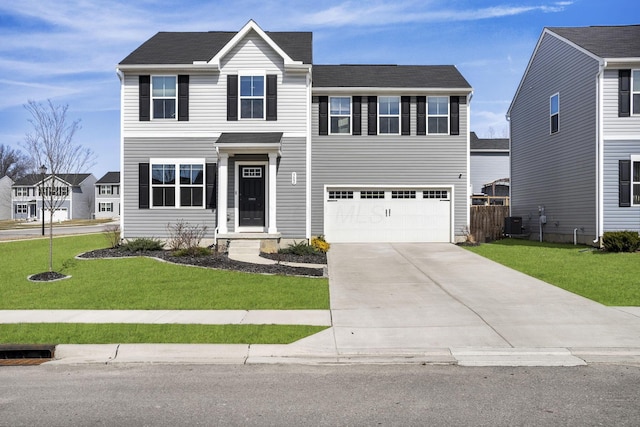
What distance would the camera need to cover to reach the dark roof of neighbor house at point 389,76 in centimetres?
2166

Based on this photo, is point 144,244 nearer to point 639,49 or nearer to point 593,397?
point 593,397

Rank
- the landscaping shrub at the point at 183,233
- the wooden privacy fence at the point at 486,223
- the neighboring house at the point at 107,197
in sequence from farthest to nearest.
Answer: the neighboring house at the point at 107,197 < the wooden privacy fence at the point at 486,223 < the landscaping shrub at the point at 183,233

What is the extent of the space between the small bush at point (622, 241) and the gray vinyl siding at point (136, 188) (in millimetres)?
13713

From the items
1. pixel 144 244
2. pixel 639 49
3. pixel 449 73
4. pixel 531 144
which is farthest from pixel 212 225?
pixel 639 49

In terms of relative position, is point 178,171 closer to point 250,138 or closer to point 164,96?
point 164,96

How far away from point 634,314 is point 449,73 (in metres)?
15.8

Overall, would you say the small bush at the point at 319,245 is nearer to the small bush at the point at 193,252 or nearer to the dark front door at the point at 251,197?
the dark front door at the point at 251,197

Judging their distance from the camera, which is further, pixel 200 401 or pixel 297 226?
pixel 297 226


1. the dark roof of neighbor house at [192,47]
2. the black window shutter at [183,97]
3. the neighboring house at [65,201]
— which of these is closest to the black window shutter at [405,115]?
the dark roof of neighbor house at [192,47]

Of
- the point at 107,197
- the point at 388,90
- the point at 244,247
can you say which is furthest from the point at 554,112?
the point at 107,197

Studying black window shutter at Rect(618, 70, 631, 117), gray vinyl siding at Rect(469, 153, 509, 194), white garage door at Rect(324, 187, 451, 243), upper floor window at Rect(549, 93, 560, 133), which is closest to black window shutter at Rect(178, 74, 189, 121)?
white garage door at Rect(324, 187, 451, 243)

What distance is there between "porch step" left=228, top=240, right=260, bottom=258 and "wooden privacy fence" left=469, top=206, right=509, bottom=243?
32.0ft

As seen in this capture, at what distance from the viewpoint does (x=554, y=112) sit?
22203 millimetres

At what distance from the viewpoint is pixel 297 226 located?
19438mm
